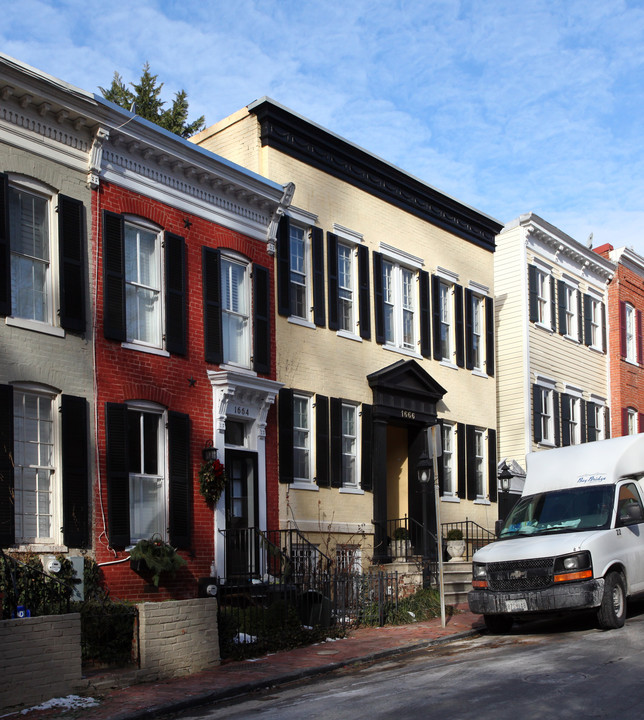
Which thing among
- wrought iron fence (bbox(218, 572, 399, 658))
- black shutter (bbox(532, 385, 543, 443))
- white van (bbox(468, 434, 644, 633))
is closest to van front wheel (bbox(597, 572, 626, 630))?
white van (bbox(468, 434, 644, 633))

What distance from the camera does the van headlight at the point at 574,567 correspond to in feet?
42.2

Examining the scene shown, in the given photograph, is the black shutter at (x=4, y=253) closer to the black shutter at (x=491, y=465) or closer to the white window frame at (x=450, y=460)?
the white window frame at (x=450, y=460)

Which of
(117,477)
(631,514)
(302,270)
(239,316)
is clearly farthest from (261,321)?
(631,514)

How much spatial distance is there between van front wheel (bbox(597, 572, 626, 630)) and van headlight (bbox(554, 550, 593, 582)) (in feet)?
1.23

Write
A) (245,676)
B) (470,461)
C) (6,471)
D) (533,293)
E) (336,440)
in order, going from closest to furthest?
(245,676), (6,471), (336,440), (470,461), (533,293)

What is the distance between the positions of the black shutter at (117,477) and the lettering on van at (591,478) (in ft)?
22.4

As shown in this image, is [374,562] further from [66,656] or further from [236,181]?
[66,656]

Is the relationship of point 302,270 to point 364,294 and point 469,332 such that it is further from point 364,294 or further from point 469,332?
point 469,332

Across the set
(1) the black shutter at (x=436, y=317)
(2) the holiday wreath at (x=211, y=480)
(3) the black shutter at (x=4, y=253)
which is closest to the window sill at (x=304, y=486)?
(2) the holiday wreath at (x=211, y=480)

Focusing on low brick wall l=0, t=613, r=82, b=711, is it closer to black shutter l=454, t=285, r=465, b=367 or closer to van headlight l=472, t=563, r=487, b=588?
van headlight l=472, t=563, r=487, b=588

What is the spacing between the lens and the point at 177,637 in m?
12.1

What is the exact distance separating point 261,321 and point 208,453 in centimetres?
291

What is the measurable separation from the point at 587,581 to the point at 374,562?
25.0 feet

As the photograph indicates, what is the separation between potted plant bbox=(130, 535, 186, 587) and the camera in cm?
1466
